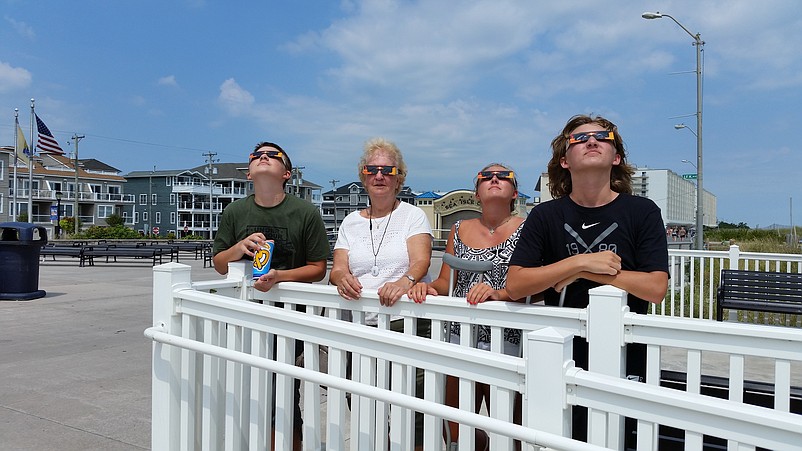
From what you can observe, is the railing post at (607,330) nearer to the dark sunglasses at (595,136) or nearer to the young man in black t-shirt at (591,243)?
the young man in black t-shirt at (591,243)

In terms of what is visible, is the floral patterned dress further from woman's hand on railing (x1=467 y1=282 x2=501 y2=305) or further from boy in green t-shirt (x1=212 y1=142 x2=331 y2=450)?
boy in green t-shirt (x1=212 y1=142 x2=331 y2=450)

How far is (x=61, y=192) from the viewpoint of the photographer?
2189 inches

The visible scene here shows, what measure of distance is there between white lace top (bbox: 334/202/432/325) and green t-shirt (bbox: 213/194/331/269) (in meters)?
0.19

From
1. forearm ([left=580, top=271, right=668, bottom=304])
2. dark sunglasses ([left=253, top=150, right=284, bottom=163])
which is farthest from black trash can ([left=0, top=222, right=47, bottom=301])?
forearm ([left=580, top=271, right=668, bottom=304])

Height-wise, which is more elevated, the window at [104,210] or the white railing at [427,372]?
the window at [104,210]

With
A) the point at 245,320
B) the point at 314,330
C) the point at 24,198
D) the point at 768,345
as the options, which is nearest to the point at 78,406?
the point at 245,320

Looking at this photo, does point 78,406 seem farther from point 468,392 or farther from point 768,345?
point 768,345

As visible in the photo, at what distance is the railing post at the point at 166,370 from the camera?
8.22ft

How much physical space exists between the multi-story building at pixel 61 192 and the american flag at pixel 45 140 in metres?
18.4

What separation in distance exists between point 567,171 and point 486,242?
1.76ft

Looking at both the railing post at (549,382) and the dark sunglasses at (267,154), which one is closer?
the railing post at (549,382)

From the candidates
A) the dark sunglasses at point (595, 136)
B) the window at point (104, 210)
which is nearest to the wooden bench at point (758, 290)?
the dark sunglasses at point (595, 136)

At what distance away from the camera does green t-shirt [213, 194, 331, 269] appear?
3.26 meters

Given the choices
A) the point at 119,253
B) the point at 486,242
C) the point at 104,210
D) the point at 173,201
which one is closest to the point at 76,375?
the point at 486,242
